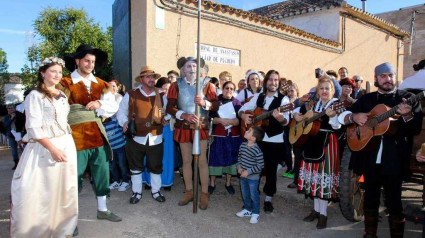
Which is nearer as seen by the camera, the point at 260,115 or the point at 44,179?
the point at 44,179

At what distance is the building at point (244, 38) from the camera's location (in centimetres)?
706

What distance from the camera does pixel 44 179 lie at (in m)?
2.94

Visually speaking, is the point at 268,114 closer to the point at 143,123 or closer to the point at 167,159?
the point at 143,123

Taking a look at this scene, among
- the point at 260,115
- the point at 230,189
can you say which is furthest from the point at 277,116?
the point at 230,189

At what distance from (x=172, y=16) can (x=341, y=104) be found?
509 cm

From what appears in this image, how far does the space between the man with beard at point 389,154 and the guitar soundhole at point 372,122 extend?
46mm

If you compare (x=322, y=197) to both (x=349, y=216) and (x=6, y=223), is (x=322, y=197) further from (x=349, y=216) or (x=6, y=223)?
(x=6, y=223)

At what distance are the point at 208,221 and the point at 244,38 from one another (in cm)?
613

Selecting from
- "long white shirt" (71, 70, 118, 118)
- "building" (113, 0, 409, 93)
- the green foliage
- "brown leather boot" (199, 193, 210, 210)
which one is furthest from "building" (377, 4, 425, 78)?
the green foliage

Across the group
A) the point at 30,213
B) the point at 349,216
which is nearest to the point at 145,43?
the point at 30,213

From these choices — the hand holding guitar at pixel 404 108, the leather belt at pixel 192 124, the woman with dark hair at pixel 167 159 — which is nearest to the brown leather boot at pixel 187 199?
the woman with dark hair at pixel 167 159

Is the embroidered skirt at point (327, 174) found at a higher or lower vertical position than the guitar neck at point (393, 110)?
lower

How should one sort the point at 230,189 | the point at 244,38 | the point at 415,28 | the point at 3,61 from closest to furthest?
the point at 230,189, the point at 244,38, the point at 415,28, the point at 3,61

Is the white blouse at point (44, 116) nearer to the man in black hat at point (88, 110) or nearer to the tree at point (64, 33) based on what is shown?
the man in black hat at point (88, 110)
